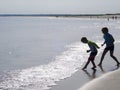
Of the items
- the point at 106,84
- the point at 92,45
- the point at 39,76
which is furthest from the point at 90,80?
the point at 92,45

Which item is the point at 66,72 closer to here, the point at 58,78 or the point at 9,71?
the point at 58,78

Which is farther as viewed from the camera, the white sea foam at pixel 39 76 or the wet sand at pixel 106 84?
the white sea foam at pixel 39 76

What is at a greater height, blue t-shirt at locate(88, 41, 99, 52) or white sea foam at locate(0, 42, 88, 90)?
blue t-shirt at locate(88, 41, 99, 52)

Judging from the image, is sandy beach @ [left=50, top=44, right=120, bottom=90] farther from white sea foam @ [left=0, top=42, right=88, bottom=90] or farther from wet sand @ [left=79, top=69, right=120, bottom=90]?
white sea foam @ [left=0, top=42, right=88, bottom=90]

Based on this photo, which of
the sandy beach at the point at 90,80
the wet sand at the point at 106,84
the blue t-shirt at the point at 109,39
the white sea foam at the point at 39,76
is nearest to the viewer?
the wet sand at the point at 106,84

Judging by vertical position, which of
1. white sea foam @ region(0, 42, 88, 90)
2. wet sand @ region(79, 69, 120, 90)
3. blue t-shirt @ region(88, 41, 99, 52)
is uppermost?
blue t-shirt @ region(88, 41, 99, 52)

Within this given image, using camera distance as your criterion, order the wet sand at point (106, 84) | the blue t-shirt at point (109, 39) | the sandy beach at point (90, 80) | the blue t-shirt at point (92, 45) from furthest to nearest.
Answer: the blue t-shirt at point (109, 39), the blue t-shirt at point (92, 45), the sandy beach at point (90, 80), the wet sand at point (106, 84)

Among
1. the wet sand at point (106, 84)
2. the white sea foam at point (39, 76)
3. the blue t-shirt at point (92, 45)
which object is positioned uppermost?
the blue t-shirt at point (92, 45)

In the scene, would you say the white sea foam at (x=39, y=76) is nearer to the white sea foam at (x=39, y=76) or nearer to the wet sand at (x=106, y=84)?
the white sea foam at (x=39, y=76)

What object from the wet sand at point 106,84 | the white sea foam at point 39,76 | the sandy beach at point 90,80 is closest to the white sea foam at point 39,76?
the white sea foam at point 39,76

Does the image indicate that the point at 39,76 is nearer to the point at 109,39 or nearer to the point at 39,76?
the point at 39,76

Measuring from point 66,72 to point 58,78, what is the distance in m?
1.14

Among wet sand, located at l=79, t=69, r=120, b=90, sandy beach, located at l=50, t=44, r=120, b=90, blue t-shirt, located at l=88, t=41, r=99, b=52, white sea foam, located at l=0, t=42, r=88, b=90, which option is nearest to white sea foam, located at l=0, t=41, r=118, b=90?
white sea foam, located at l=0, t=42, r=88, b=90

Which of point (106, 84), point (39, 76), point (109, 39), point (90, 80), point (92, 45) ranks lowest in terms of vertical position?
point (39, 76)
